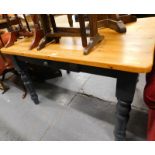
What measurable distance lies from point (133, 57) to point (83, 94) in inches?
41.9

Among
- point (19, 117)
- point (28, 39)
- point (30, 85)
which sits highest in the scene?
point (28, 39)

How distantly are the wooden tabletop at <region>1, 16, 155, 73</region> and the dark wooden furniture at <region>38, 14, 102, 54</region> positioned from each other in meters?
0.04

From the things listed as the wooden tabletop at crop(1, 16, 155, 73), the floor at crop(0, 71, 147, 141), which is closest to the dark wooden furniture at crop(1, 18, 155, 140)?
the wooden tabletop at crop(1, 16, 155, 73)

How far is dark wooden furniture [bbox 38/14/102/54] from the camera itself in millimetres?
978

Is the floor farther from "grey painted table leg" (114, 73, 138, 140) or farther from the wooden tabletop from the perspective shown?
the wooden tabletop

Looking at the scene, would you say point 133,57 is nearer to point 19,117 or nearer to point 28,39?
point 28,39

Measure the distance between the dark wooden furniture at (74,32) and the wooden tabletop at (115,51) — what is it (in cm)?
4

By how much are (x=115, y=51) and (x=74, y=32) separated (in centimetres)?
32

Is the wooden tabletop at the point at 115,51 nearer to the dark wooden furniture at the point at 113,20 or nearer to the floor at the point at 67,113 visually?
the dark wooden furniture at the point at 113,20
